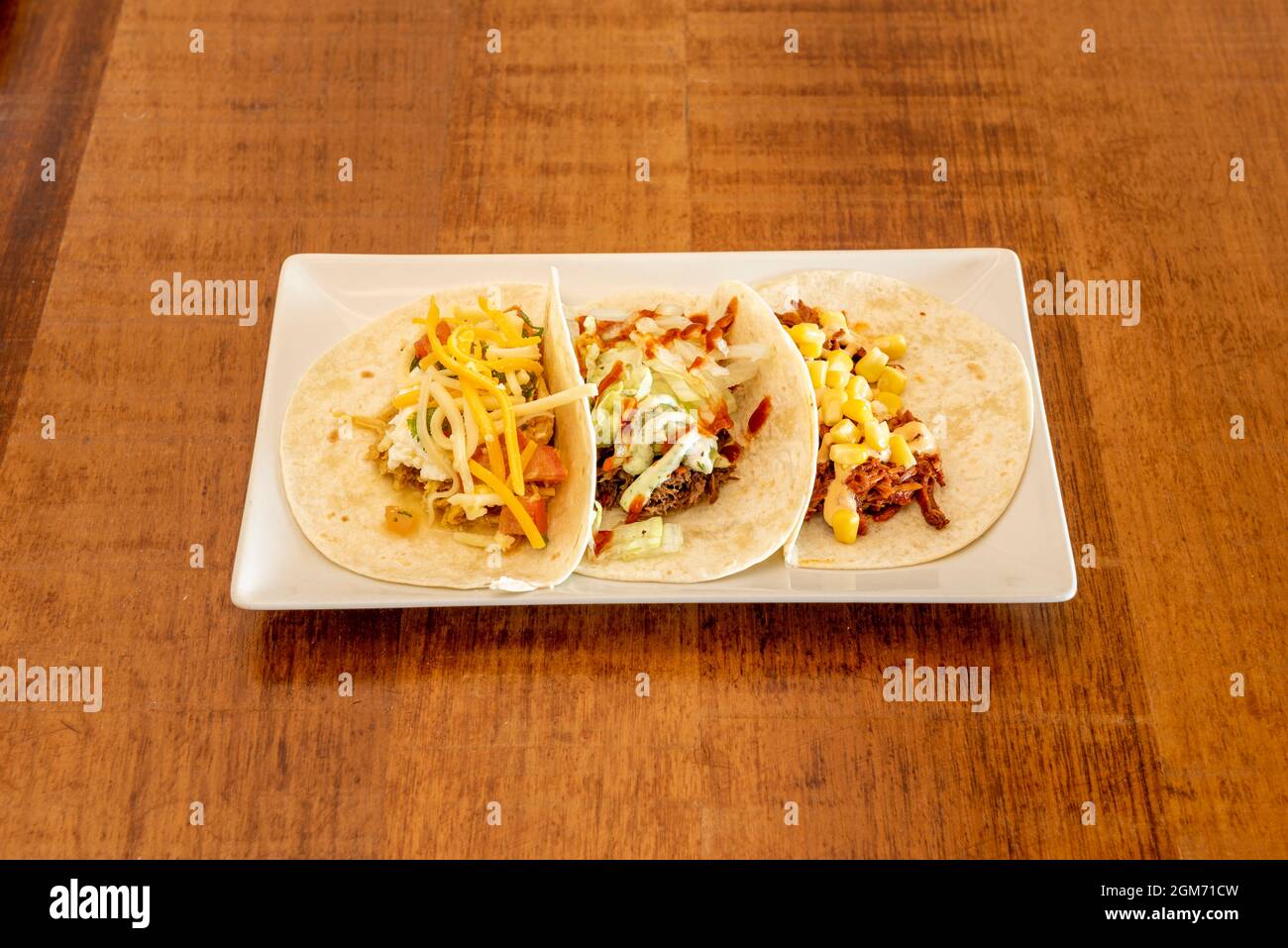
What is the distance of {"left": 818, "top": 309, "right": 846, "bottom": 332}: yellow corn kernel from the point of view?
11.6 ft

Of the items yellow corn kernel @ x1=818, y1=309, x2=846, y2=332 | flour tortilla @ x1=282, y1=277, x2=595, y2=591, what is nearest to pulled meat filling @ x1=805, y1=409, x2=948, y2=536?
yellow corn kernel @ x1=818, y1=309, x2=846, y2=332

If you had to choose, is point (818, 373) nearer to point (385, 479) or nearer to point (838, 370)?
point (838, 370)

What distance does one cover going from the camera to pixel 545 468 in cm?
328

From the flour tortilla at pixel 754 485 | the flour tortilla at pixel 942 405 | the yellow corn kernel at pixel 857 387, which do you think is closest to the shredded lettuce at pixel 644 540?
the flour tortilla at pixel 754 485

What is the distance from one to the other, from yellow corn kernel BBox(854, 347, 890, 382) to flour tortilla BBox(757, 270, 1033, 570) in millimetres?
129

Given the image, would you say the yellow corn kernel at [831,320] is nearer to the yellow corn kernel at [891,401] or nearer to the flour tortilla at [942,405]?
the flour tortilla at [942,405]

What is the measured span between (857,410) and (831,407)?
0.25 ft

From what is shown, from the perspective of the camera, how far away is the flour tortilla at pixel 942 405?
3.16 meters

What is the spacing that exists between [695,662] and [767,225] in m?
1.88

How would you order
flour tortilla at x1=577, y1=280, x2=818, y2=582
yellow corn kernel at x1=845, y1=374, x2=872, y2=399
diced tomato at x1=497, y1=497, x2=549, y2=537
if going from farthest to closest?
yellow corn kernel at x1=845, y1=374, x2=872, y2=399 → diced tomato at x1=497, y1=497, x2=549, y2=537 → flour tortilla at x1=577, y1=280, x2=818, y2=582

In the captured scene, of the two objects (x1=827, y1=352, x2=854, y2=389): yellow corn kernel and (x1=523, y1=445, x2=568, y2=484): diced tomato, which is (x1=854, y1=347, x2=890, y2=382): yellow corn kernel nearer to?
(x1=827, y1=352, x2=854, y2=389): yellow corn kernel

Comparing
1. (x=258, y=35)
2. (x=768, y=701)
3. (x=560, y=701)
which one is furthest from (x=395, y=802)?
(x=258, y=35)

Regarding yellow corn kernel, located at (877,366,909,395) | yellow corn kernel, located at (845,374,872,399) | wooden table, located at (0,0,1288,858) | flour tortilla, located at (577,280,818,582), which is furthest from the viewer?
yellow corn kernel, located at (877,366,909,395)

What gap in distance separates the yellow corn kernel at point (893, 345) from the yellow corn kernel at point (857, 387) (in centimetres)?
22
